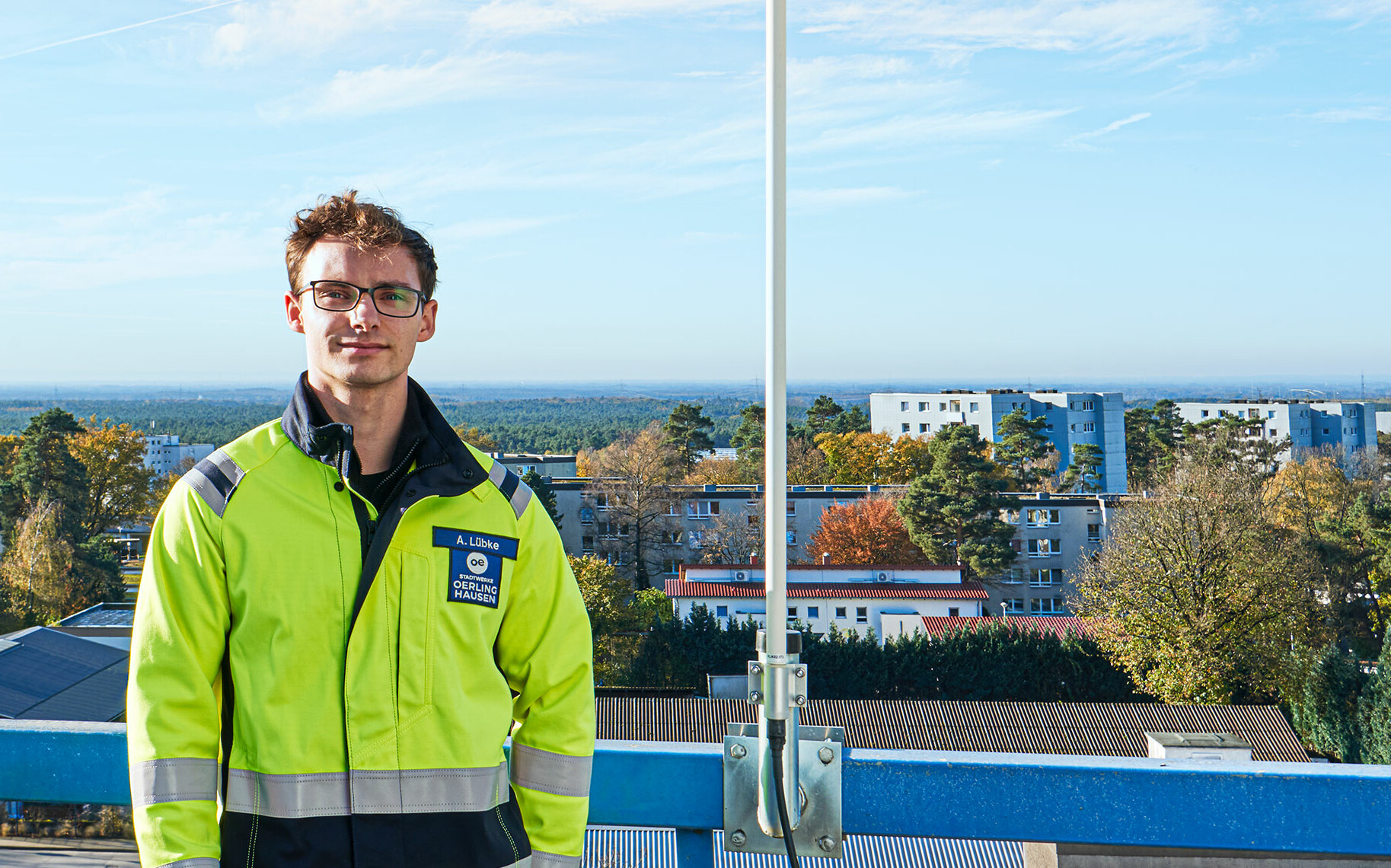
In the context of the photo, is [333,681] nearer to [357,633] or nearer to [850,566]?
[357,633]

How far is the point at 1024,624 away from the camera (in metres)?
17.3

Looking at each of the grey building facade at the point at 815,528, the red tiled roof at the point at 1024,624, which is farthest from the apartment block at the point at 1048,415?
the red tiled roof at the point at 1024,624

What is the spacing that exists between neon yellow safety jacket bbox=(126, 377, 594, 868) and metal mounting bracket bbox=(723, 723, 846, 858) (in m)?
0.20

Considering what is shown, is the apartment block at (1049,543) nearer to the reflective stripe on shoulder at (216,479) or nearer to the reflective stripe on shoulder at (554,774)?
the reflective stripe on shoulder at (554,774)

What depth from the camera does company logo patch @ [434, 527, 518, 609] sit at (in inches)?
42.1

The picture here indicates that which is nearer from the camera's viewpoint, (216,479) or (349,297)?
(216,479)

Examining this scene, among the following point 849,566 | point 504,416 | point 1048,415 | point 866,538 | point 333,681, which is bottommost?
point 849,566

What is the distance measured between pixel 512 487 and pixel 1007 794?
626 mm

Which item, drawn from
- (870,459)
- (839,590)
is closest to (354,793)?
(839,590)

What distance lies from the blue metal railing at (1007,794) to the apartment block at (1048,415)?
38346mm

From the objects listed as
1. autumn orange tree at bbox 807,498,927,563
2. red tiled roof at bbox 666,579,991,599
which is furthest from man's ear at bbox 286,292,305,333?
autumn orange tree at bbox 807,498,927,563

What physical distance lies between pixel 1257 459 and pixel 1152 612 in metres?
17.1

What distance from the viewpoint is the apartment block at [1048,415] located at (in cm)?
4091

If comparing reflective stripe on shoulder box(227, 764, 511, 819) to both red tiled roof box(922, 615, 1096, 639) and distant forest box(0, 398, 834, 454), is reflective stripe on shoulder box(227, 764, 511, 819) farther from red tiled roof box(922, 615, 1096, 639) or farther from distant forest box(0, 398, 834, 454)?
distant forest box(0, 398, 834, 454)
